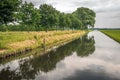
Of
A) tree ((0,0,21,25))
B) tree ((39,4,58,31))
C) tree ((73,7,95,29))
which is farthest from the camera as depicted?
tree ((73,7,95,29))

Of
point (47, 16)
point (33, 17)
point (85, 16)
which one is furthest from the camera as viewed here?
point (85, 16)

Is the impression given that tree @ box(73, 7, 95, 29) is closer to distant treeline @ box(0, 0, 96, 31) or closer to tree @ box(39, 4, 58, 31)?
distant treeline @ box(0, 0, 96, 31)

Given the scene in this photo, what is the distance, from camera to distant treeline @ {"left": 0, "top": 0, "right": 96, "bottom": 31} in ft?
120

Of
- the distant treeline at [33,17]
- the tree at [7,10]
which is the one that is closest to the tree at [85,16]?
the distant treeline at [33,17]

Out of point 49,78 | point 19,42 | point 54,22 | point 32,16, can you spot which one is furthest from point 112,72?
point 54,22

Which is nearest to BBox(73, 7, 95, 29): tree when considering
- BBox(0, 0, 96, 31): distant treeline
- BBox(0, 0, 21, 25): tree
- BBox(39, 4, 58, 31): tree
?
BBox(0, 0, 96, 31): distant treeline

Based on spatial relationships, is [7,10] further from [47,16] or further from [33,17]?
[47,16]

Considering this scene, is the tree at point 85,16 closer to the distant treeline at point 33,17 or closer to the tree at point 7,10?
the distant treeline at point 33,17

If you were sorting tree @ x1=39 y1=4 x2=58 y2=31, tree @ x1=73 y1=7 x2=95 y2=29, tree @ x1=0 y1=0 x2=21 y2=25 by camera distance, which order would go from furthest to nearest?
1. tree @ x1=73 y1=7 x2=95 y2=29
2. tree @ x1=39 y1=4 x2=58 y2=31
3. tree @ x1=0 y1=0 x2=21 y2=25

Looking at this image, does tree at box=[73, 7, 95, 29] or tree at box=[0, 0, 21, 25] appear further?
tree at box=[73, 7, 95, 29]

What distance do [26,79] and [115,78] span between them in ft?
25.2

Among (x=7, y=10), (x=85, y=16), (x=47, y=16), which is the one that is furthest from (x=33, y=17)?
(x=85, y=16)

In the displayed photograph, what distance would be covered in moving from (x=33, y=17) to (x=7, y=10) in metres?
31.4

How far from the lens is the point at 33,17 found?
6738 cm
